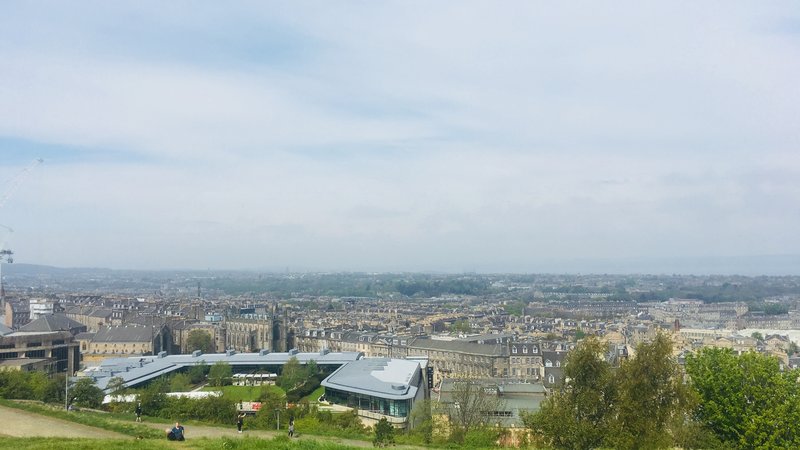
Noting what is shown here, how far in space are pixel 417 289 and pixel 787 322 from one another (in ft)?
351

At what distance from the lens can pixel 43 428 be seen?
61.9 feet

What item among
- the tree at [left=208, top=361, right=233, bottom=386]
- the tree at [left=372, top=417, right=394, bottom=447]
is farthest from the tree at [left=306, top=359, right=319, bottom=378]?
the tree at [left=372, top=417, right=394, bottom=447]

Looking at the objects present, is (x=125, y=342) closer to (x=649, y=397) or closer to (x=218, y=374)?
(x=218, y=374)

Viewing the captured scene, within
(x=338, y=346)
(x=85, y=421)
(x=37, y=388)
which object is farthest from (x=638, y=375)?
(x=338, y=346)

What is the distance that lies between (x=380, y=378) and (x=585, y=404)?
2243 cm

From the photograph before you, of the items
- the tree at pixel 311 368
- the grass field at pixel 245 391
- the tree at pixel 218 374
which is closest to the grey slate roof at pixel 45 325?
the tree at pixel 218 374

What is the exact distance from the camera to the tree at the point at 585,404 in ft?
55.3

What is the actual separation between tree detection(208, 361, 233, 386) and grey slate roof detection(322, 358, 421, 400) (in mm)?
8975

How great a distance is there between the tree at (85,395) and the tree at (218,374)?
14443 millimetres

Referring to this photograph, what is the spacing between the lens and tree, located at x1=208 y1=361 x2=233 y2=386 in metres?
43.9

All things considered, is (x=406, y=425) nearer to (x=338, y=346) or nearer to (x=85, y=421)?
(x=85, y=421)

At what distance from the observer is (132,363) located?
A: 157 ft

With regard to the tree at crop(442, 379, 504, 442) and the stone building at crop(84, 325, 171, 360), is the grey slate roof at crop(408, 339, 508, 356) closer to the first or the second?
the tree at crop(442, 379, 504, 442)

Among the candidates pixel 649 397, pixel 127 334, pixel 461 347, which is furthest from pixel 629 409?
pixel 127 334
